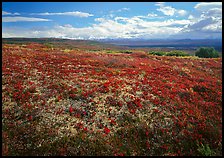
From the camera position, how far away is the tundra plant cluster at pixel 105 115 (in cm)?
1330

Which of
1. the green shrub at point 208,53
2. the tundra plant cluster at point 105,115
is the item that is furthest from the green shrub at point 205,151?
the green shrub at point 208,53

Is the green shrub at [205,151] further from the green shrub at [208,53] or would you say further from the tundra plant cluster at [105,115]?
the green shrub at [208,53]

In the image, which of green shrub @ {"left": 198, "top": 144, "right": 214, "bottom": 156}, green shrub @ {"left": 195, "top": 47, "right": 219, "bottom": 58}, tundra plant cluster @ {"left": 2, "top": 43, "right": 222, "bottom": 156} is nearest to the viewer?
green shrub @ {"left": 198, "top": 144, "right": 214, "bottom": 156}

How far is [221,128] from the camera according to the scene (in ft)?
52.4

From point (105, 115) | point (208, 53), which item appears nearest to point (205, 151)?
point (105, 115)

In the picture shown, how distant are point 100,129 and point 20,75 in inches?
529

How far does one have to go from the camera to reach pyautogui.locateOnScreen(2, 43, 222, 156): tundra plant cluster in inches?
524

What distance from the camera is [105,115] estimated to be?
16250 millimetres

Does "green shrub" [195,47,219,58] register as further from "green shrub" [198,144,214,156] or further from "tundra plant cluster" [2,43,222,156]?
"green shrub" [198,144,214,156]

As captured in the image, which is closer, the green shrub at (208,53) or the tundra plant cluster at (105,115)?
the tundra plant cluster at (105,115)

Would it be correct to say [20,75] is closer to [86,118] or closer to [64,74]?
[64,74]

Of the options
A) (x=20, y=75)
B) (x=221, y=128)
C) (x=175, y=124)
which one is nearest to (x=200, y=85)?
(x=221, y=128)

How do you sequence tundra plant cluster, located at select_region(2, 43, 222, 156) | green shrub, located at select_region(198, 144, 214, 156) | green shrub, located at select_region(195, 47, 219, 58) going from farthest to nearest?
green shrub, located at select_region(195, 47, 219, 58)
tundra plant cluster, located at select_region(2, 43, 222, 156)
green shrub, located at select_region(198, 144, 214, 156)

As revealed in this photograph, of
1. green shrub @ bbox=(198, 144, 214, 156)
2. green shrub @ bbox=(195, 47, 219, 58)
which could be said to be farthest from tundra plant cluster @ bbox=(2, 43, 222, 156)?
green shrub @ bbox=(195, 47, 219, 58)
